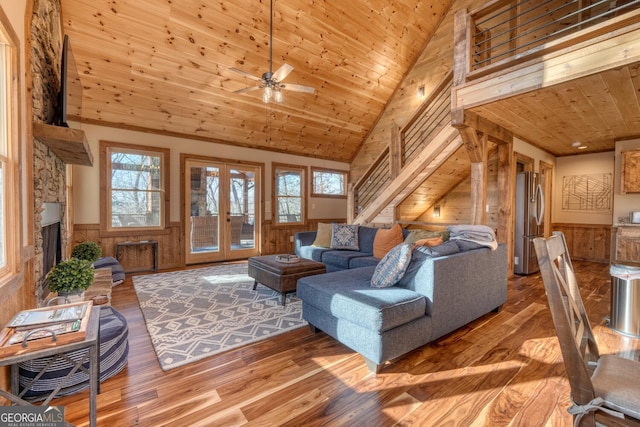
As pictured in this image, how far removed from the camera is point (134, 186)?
5215mm

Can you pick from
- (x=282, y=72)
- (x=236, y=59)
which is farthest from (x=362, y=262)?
(x=236, y=59)

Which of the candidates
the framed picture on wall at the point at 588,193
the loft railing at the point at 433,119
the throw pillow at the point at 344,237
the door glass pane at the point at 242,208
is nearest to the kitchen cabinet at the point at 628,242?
the framed picture on wall at the point at 588,193

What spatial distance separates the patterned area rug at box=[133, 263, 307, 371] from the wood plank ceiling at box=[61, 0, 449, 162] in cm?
292

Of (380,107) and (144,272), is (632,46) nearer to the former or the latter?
(380,107)

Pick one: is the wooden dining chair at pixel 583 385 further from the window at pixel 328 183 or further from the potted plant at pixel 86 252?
the window at pixel 328 183

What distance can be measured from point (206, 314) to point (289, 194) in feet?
14.3

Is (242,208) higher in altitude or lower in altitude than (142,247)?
higher

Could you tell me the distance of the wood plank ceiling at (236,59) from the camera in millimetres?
3879

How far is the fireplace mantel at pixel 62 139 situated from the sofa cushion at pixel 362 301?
222 centimetres

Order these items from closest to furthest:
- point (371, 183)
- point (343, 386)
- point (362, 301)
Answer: point (343, 386) → point (362, 301) → point (371, 183)

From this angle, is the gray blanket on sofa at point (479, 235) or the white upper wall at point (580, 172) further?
the white upper wall at point (580, 172)

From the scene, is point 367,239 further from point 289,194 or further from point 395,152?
point 289,194

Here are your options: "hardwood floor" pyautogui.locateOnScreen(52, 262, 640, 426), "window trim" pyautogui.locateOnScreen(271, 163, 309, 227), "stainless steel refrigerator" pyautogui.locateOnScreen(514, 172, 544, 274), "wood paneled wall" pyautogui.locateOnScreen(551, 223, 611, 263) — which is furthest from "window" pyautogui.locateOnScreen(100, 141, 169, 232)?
"wood paneled wall" pyautogui.locateOnScreen(551, 223, 611, 263)

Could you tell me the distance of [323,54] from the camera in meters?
5.20
